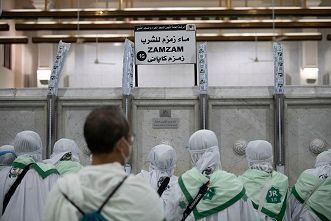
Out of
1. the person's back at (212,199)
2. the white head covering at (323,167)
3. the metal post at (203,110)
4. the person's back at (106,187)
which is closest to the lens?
the person's back at (106,187)

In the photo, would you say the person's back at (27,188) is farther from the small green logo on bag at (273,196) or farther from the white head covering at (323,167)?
the white head covering at (323,167)

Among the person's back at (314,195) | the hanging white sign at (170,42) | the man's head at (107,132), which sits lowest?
the person's back at (314,195)

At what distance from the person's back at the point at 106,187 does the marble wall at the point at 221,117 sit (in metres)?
4.17

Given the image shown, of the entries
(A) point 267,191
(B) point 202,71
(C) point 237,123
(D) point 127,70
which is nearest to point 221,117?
(C) point 237,123

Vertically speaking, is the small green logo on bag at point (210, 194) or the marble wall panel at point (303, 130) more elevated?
the marble wall panel at point (303, 130)

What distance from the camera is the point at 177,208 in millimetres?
3926

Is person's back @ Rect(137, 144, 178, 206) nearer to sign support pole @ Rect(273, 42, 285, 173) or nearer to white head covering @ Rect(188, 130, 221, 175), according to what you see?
white head covering @ Rect(188, 130, 221, 175)

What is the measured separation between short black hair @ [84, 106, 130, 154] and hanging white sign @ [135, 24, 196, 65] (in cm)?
416

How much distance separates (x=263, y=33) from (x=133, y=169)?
4.55 meters

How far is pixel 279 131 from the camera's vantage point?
625 centimetres

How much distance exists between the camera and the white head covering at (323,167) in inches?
192

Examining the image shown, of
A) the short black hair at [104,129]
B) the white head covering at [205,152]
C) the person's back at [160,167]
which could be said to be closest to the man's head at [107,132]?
the short black hair at [104,129]

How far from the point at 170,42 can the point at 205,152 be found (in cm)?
236

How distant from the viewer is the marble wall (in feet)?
21.0
